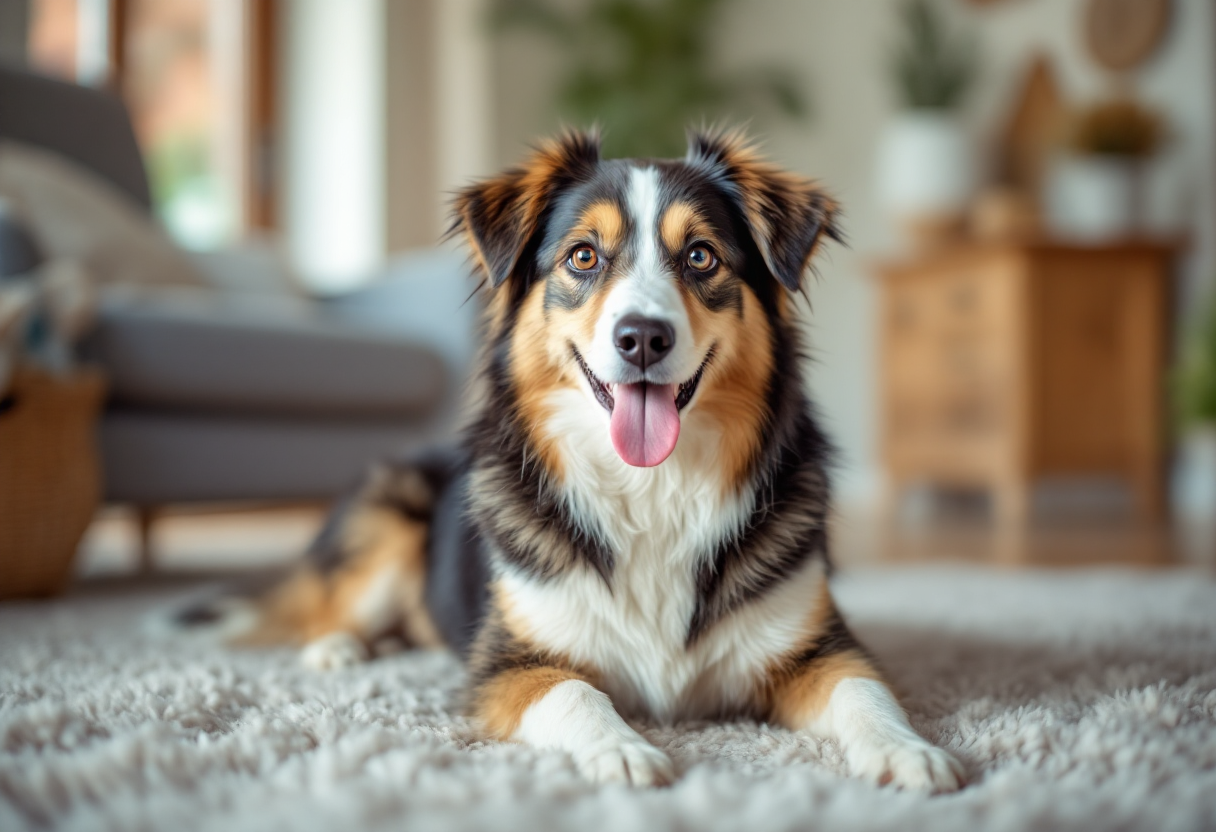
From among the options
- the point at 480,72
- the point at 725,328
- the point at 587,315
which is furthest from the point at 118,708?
the point at 480,72

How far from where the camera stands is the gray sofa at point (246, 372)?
9.73 ft

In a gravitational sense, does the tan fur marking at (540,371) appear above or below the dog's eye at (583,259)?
below

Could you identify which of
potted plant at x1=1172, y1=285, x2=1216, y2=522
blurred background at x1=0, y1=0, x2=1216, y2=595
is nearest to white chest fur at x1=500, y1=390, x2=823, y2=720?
blurred background at x1=0, y1=0, x2=1216, y2=595

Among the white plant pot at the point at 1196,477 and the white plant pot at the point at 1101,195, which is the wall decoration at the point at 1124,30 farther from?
the white plant pot at the point at 1196,477

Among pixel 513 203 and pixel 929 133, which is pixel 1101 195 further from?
pixel 513 203

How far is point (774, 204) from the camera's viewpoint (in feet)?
5.41

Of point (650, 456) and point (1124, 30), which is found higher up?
point (1124, 30)

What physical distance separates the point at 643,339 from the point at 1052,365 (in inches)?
157

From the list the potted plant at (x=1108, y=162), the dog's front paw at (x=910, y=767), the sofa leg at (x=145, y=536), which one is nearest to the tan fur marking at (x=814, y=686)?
the dog's front paw at (x=910, y=767)

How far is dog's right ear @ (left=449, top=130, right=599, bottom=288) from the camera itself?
1648 mm

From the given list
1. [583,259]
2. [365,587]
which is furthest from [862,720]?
[365,587]

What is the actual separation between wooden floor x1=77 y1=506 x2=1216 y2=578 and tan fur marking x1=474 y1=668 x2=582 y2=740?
1586 millimetres

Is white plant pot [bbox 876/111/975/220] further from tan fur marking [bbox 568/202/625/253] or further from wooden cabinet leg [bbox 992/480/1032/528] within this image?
tan fur marking [bbox 568/202/625/253]

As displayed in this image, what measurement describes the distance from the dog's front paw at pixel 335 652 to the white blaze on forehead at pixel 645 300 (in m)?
0.93
